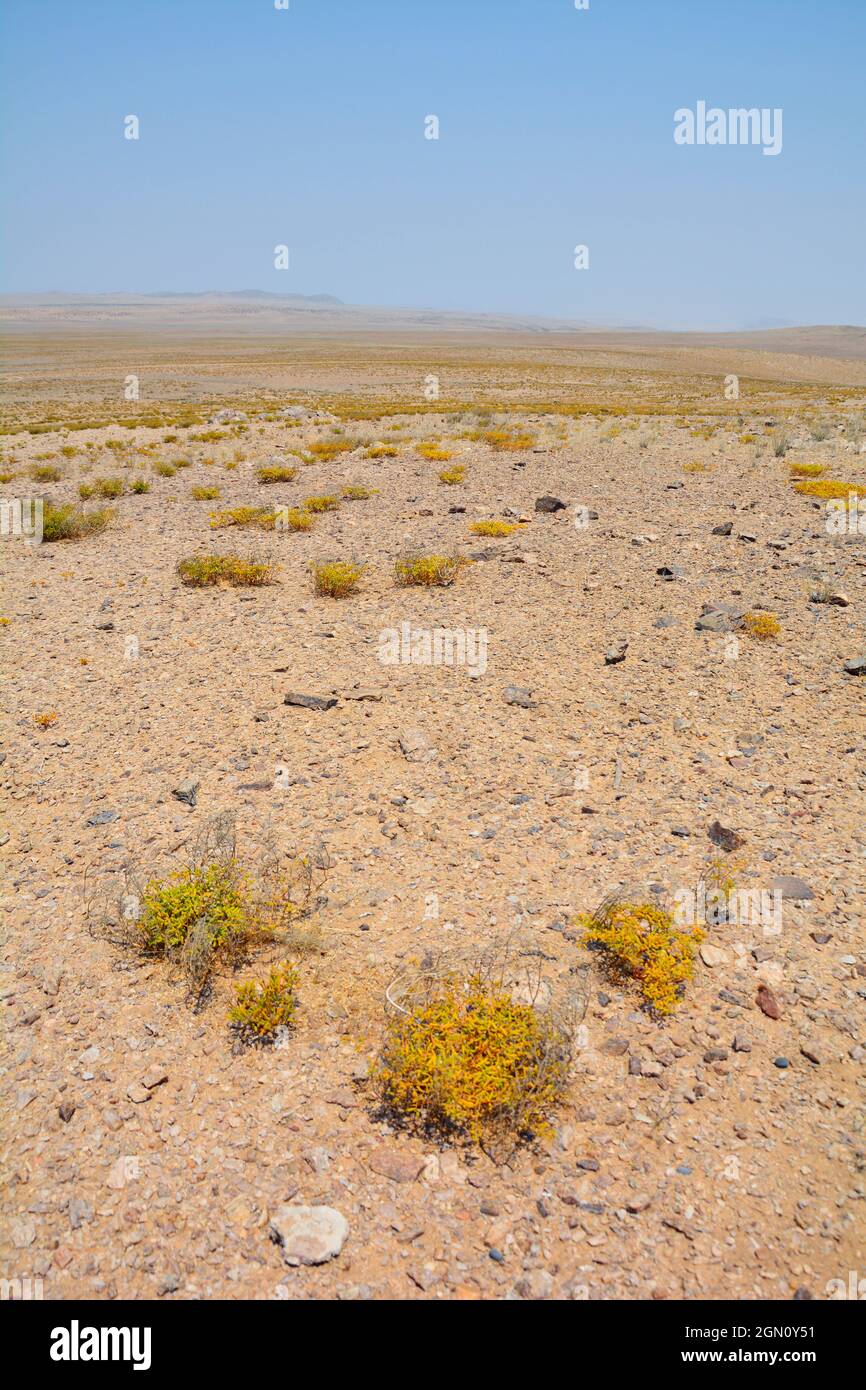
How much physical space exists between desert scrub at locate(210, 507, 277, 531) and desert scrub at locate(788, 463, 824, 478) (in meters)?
10.7

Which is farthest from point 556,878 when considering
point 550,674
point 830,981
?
point 550,674

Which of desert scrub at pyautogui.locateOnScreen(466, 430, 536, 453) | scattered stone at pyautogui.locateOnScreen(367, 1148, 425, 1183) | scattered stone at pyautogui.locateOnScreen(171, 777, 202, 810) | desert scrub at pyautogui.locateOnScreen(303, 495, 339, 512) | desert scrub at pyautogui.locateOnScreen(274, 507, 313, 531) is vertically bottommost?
scattered stone at pyautogui.locateOnScreen(367, 1148, 425, 1183)

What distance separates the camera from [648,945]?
475cm

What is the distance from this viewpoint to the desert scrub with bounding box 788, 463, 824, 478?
1585 centimetres

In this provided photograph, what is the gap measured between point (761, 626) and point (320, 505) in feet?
29.3

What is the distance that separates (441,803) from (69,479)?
56.1ft

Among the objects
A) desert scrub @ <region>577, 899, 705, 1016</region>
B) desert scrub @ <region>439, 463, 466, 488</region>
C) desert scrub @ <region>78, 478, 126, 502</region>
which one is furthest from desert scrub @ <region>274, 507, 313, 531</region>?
desert scrub @ <region>577, 899, 705, 1016</region>

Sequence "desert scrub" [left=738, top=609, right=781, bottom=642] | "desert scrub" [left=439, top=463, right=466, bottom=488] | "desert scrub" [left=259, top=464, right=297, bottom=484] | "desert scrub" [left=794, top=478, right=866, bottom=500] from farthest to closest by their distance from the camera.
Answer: "desert scrub" [left=259, top=464, right=297, bottom=484], "desert scrub" [left=439, top=463, right=466, bottom=488], "desert scrub" [left=794, top=478, right=866, bottom=500], "desert scrub" [left=738, top=609, right=781, bottom=642]

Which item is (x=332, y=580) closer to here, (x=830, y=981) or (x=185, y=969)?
(x=185, y=969)

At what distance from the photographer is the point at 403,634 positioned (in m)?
9.49

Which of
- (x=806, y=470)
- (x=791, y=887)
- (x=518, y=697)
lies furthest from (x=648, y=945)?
(x=806, y=470)

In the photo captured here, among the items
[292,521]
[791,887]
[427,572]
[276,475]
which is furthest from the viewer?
[276,475]

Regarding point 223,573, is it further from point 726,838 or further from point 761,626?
point 726,838

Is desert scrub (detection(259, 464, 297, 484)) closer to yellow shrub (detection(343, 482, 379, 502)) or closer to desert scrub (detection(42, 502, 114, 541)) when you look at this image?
yellow shrub (detection(343, 482, 379, 502))
